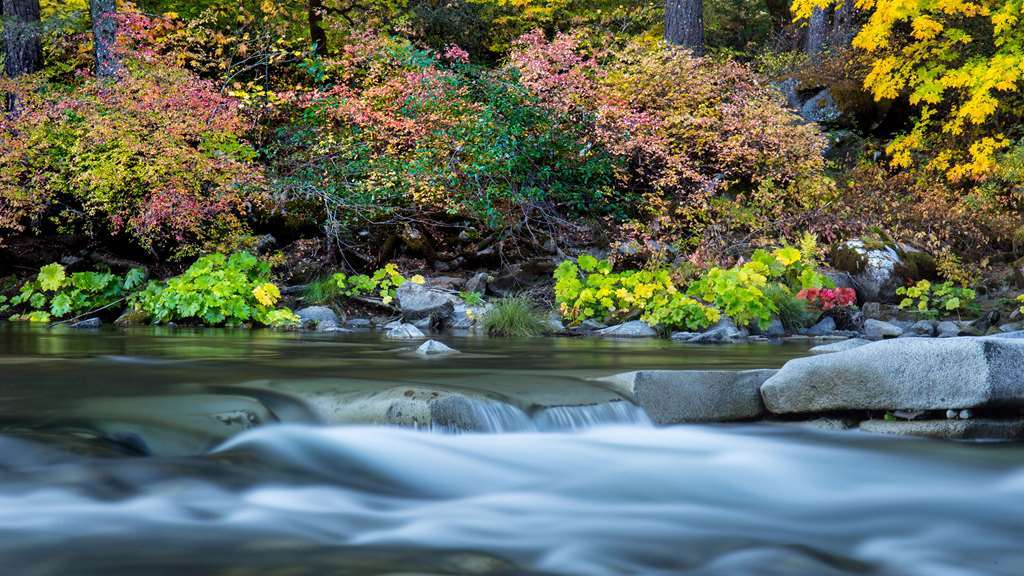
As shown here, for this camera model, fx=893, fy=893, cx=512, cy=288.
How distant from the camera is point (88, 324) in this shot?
1100cm

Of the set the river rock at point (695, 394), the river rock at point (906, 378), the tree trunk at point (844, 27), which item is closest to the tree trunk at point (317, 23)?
the tree trunk at point (844, 27)

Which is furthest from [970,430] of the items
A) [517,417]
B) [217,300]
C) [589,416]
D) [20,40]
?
[20,40]

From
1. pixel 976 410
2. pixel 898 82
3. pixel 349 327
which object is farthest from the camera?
pixel 898 82

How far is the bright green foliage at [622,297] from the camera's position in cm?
999

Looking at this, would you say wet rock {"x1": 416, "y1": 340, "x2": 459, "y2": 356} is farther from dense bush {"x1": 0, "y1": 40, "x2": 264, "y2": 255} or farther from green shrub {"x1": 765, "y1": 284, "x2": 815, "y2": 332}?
dense bush {"x1": 0, "y1": 40, "x2": 264, "y2": 255}

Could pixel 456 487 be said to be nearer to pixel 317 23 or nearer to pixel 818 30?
pixel 317 23

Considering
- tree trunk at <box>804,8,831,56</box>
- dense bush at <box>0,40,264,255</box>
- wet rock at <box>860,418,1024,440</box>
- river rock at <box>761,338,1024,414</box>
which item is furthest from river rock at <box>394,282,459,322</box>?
tree trunk at <box>804,8,831,56</box>

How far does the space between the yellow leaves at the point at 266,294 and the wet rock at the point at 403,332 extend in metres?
1.93

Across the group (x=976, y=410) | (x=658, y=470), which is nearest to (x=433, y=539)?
(x=658, y=470)

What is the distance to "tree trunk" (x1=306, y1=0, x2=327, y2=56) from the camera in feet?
55.4

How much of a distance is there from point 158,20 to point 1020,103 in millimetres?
13268

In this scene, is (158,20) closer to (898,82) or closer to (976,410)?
(898,82)

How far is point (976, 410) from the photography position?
4.22 metres

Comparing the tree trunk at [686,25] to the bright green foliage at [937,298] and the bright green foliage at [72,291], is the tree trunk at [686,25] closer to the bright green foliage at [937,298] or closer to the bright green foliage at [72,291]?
the bright green foliage at [937,298]
